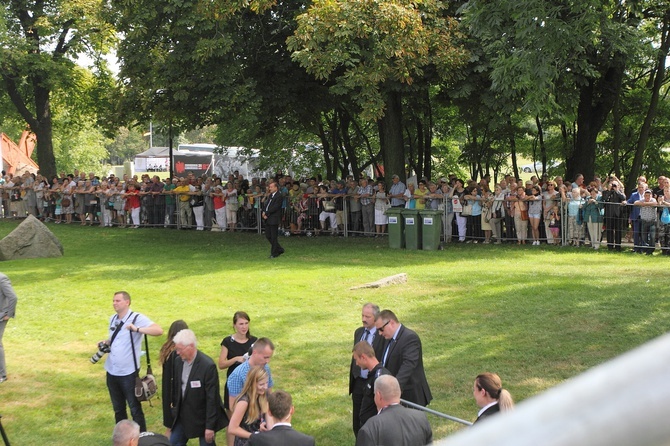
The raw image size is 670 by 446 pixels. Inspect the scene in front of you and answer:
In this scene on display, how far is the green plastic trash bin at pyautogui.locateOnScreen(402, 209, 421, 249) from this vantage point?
913 inches

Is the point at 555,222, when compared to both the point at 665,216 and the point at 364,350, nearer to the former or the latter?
the point at 665,216

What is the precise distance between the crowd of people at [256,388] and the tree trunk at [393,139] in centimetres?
1783

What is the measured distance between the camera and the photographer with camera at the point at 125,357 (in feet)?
32.2

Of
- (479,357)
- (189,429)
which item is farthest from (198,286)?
(189,429)

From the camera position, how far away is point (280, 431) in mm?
6723

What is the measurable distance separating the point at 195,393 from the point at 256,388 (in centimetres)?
113

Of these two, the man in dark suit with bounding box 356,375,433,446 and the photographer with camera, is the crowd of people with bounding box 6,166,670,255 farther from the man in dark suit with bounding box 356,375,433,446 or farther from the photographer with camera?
the man in dark suit with bounding box 356,375,433,446

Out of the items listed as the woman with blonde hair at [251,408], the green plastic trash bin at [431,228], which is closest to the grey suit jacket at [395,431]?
the woman with blonde hair at [251,408]

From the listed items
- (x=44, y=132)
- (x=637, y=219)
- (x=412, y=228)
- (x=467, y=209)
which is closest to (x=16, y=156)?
(x=44, y=132)

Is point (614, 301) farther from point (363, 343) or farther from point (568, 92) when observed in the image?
point (568, 92)

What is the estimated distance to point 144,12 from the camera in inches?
977

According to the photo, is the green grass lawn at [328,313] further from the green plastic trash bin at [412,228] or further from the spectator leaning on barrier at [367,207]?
the spectator leaning on barrier at [367,207]

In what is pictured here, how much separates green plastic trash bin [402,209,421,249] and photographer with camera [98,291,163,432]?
553 inches

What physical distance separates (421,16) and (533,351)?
1381 centimetres
